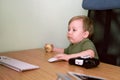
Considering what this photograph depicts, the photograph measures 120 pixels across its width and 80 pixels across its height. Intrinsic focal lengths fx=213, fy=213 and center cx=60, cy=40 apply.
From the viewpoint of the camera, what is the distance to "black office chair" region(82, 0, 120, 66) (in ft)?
4.74

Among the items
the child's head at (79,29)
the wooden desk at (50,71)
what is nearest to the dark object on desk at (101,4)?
the child's head at (79,29)

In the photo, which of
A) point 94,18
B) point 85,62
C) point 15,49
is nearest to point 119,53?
point 94,18

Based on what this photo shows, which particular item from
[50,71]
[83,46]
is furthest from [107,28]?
[50,71]

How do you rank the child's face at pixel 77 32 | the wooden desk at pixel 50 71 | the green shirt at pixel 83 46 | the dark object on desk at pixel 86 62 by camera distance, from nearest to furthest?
1. the wooden desk at pixel 50 71
2. the dark object on desk at pixel 86 62
3. the green shirt at pixel 83 46
4. the child's face at pixel 77 32

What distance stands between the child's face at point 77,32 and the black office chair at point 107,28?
0.69 ft

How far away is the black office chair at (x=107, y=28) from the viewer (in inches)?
56.8

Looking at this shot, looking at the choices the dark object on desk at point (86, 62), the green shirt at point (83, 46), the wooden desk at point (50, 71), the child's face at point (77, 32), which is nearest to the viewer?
the wooden desk at point (50, 71)

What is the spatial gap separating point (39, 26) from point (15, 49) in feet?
0.83

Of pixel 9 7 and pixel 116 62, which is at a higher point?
pixel 9 7

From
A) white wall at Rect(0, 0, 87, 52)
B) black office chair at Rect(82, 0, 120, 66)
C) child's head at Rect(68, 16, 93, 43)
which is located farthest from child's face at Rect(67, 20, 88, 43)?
white wall at Rect(0, 0, 87, 52)

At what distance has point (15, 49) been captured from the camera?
5.06 feet

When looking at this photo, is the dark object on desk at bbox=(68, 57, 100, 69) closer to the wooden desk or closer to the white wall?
the wooden desk

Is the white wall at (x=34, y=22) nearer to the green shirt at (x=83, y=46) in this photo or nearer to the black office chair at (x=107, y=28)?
the black office chair at (x=107, y=28)

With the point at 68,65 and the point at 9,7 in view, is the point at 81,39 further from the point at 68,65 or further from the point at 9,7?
the point at 9,7
